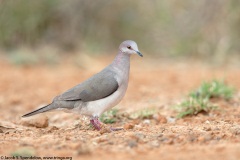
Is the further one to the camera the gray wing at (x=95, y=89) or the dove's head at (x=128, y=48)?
the dove's head at (x=128, y=48)

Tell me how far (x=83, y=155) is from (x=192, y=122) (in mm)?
2330

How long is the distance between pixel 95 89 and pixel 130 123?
0.58m

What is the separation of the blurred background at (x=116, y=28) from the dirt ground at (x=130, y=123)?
121 centimetres

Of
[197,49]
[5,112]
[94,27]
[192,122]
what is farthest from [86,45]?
[192,122]

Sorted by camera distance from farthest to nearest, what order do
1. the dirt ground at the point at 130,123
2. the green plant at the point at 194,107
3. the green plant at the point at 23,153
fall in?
the green plant at the point at 194,107
the dirt ground at the point at 130,123
the green plant at the point at 23,153

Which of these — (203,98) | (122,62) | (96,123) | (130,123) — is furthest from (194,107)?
(96,123)

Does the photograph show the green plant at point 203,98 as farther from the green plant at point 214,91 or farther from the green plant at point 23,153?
the green plant at point 23,153

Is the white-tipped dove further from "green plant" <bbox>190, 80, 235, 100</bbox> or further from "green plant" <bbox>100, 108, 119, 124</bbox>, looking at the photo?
"green plant" <bbox>190, 80, 235, 100</bbox>

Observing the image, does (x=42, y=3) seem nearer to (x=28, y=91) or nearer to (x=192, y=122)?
(x=28, y=91)

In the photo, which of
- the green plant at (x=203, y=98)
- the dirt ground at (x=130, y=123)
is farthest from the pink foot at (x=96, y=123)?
the green plant at (x=203, y=98)

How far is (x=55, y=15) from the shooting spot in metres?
13.7

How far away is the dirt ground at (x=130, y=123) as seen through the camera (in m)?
4.43

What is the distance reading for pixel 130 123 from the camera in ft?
19.7

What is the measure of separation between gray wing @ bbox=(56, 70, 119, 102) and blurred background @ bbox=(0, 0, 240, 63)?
6037 millimetres
